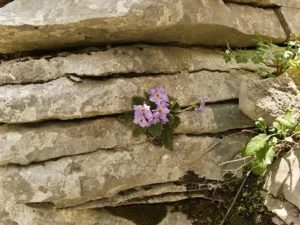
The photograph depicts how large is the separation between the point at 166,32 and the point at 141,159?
3.11 ft

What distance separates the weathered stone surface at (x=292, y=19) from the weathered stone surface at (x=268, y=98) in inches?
34.0

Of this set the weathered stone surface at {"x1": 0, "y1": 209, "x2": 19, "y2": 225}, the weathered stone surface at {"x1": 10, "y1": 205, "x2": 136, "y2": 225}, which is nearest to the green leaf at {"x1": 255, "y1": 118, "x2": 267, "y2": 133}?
the weathered stone surface at {"x1": 10, "y1": 205, "x2": 136, "y2": 225}

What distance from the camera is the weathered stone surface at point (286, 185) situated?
106 inches

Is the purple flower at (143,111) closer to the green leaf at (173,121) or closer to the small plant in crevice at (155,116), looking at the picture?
the small plant in crevice at (155,116)

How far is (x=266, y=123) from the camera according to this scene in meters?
2.95

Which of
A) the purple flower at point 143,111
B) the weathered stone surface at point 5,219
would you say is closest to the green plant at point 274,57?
the purple flower at point 143,111

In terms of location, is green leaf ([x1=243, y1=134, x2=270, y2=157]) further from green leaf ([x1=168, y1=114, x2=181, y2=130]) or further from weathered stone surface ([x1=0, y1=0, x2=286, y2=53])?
weathered stone surface ([x1=0, y1=0, x2=286, y2=53])

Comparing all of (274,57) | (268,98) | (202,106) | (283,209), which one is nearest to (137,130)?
(202,106)

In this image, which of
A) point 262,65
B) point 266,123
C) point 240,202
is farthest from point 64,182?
point 262,65

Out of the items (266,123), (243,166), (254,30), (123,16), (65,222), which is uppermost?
(123,16)

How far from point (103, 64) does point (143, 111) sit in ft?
1.45

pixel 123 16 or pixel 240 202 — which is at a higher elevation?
pixel 123 16

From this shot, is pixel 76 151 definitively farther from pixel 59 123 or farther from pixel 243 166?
pixel 243 166

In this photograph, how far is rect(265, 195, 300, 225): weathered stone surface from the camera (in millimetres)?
2682
